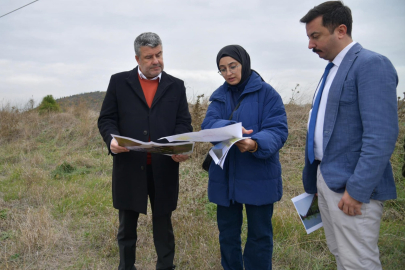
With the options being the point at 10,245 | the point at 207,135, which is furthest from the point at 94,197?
the point at 207,135

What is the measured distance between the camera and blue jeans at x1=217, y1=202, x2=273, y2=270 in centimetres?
249

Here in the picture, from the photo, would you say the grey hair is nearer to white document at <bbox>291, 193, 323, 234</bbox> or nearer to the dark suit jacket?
the dark suit jacket

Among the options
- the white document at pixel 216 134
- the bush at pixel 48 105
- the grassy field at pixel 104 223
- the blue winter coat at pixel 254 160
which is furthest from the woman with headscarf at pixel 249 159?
the bush at pixel 48 105

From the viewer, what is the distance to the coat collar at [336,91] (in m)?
1.94

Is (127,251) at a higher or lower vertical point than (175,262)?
higher

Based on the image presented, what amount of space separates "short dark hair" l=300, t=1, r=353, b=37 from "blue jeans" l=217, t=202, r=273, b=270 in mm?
1408

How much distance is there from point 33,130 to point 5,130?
2.96ft

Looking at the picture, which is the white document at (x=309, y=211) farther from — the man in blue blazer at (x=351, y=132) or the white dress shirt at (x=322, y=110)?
the white dress shirt at (x=322, y=110)

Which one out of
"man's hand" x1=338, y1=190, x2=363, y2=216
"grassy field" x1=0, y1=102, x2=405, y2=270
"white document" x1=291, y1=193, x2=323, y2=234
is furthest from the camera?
"grassy field" x1=0, y1=102, x2=405, y2=270

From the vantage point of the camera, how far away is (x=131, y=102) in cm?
277

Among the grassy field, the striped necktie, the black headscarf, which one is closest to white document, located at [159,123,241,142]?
the striped necktie

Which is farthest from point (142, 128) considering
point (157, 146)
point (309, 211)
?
point (309, 211)

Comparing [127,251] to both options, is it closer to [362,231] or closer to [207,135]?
[207,135]

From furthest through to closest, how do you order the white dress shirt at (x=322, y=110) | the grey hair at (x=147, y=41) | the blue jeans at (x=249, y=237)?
the grey hair at (x=147, y=41)
the blue jeans at (x=249, y=237)
the white dress shirt at (x=322, y=110)
